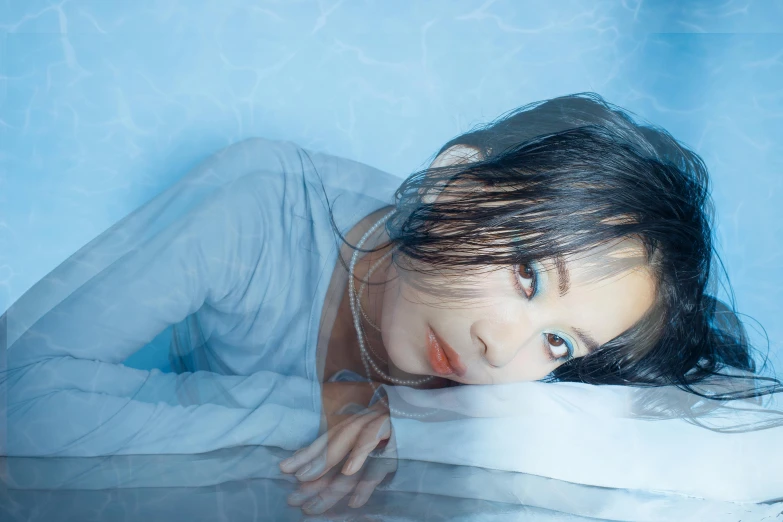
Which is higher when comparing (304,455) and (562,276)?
(562,276)

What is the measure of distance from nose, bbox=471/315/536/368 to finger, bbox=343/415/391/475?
166 mm

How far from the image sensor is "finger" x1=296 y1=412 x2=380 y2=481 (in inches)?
25.6

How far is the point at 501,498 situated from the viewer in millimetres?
701

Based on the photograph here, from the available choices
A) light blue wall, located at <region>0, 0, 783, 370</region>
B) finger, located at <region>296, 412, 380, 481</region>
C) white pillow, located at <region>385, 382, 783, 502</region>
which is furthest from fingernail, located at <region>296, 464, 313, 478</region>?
light blue wall, located at <region>0, 0, 783, 370</region>

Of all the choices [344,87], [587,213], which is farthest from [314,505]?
[344,87]

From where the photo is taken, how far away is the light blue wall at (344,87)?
0.76m

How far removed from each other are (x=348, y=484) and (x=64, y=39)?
66 cm

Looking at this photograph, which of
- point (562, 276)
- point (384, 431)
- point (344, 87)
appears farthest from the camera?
point (344, 87)

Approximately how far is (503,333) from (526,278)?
0.06m

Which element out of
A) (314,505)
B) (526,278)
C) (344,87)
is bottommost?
(314,505)

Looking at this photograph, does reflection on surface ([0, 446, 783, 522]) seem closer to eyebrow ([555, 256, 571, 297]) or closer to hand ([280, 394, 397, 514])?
hand ([280, 394, 397, 514])

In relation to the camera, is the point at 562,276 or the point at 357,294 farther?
the point at 357,294

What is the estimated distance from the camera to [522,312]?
Result: 600 millimetres

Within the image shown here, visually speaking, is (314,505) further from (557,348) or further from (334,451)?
(557,348)
